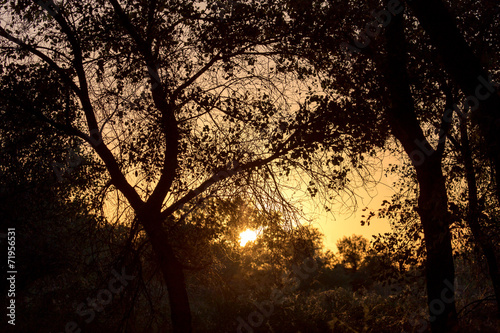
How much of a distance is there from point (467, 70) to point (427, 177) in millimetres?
3347

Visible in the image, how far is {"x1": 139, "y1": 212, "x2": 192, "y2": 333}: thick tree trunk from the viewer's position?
9.95 metres

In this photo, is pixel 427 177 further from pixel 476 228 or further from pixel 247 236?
pixel 247 236

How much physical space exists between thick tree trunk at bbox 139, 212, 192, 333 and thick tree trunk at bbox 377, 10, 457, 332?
547cm

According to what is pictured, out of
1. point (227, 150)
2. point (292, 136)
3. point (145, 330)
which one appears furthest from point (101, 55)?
point (145, 330)

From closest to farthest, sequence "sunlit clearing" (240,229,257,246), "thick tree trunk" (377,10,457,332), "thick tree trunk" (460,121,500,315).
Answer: "thick tree trunk" (460,121,500,315) < "thick tree trunk" (377,10,457,332) < "sunlit clearing" (240,229,257,246)

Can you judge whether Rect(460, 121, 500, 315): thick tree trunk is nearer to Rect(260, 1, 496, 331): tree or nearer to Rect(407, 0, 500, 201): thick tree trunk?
Rect(260, 1, 496, 331): tree

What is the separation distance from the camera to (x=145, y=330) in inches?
418

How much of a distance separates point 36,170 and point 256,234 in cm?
605

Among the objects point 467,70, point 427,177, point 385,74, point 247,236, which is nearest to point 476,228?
point 427,177

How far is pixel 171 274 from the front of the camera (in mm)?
10133

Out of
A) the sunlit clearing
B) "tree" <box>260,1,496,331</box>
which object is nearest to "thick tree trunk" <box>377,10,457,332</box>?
"tree" <box>260,1,496,331</box>

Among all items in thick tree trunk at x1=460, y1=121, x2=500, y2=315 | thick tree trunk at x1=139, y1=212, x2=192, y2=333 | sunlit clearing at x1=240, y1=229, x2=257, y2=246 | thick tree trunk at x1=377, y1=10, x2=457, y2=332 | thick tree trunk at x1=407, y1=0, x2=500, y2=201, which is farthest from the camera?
sunlit clearing at x1=240, y1=229, x2=257, y2=246

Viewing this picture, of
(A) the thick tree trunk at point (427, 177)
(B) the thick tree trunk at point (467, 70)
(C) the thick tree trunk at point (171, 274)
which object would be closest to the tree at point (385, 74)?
(A) the thick tree trunk at point (427, 177)

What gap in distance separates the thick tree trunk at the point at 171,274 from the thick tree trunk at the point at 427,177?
5466 mm
